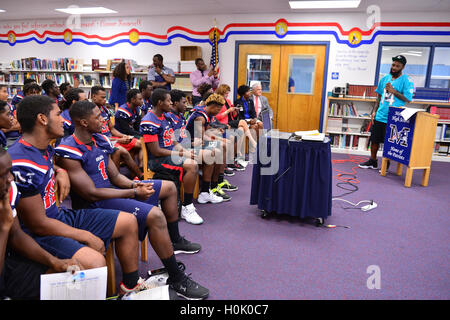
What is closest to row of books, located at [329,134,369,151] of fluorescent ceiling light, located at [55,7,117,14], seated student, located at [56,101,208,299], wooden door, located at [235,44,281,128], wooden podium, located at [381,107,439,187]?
wooden door, located at [235,44,281,128]

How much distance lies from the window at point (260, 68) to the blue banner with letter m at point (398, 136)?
292 cm

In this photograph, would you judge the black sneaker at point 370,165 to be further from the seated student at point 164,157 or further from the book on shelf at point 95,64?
the book on shelf at point 95,64

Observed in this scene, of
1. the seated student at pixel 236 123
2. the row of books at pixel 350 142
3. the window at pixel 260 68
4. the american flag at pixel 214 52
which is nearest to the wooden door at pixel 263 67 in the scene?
the window at pixel 260 68

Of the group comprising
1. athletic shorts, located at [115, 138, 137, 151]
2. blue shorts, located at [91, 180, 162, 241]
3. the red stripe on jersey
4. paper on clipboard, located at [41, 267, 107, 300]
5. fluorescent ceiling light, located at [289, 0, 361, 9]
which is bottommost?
paper on clipboard, located at [41, 267, 107, 300]

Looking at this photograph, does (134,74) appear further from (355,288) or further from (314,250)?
(355,288)

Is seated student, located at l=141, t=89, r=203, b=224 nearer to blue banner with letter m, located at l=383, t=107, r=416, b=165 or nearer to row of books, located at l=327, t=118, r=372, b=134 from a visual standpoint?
blue banner with letter m, located at l=383, t=107, r=416, b=165

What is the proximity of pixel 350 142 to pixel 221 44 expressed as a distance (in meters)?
3.42

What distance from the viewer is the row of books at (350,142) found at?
6.32 meters

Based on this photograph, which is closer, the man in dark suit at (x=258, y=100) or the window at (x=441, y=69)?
the man in dark suit at (x=258, y=100)

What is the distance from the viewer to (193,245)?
2.51 meters

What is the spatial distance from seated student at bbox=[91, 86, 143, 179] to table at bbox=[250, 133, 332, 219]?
139cm

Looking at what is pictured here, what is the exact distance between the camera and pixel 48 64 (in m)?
7.89

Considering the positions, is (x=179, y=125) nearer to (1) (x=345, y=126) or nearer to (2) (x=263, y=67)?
(2) (x=263, y=67)

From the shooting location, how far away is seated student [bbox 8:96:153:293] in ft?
4.83
